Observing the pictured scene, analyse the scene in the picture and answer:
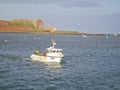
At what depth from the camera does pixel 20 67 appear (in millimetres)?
76625

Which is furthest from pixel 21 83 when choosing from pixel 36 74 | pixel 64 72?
pixel 64 72

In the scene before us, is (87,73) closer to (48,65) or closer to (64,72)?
(64,72)

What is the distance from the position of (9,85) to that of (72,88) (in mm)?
9530

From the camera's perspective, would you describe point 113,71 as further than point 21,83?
Yes

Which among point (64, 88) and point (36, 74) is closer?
point (64, 88)

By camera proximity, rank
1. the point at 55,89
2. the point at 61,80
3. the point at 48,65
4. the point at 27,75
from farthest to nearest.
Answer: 1. the point at 48,65
2. the point at 27,75
3. the point at 61,80
4. the point at 55,89

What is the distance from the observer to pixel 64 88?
51.6m

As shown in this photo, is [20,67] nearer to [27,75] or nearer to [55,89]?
[27,75]

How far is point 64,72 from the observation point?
70.8m

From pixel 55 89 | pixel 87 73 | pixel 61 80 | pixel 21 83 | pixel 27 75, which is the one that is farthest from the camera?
pixel 87 73

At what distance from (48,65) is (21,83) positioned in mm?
26899

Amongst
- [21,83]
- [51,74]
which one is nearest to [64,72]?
[51,74]

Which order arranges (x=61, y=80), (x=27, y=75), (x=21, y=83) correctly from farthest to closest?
(x=27, y=75)
(x=61, y=80)
(x=21, y=83)

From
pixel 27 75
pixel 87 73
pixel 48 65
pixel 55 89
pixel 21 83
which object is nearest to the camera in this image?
pixel 55 89
